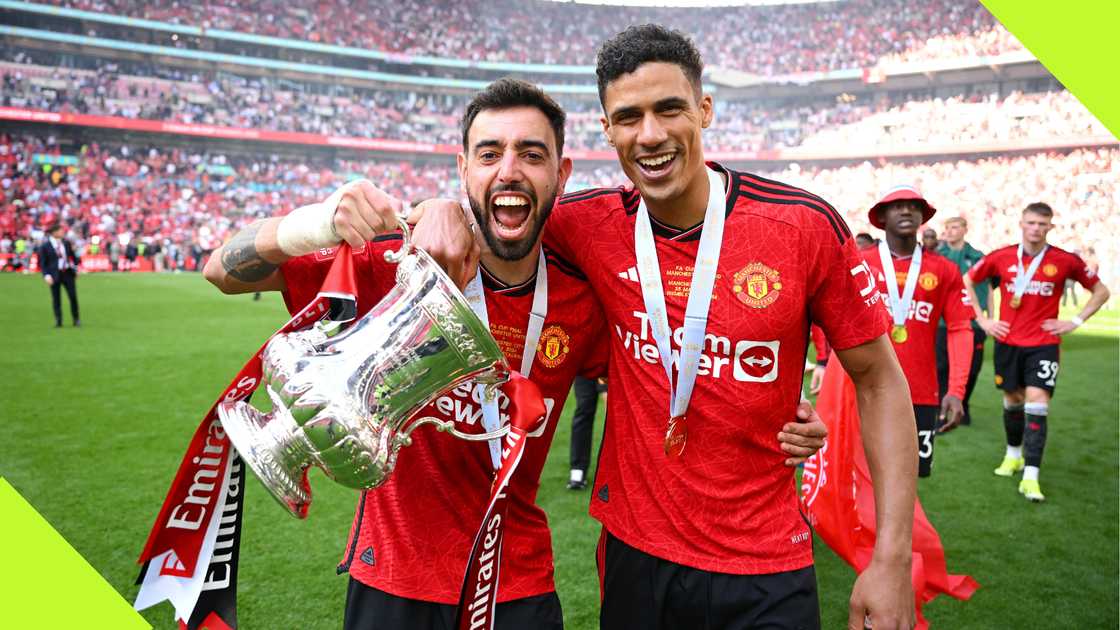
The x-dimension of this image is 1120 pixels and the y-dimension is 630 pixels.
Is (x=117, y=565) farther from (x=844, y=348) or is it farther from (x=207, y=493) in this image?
(x=844, y=348)

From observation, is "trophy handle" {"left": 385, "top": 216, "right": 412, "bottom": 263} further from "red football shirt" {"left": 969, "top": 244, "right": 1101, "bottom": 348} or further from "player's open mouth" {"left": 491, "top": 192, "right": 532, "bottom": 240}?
"red football shirt" {"left": 969, "top": 244, "right": 1101, "bottom": 348}

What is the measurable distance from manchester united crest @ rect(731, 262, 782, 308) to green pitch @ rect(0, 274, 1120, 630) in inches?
43.9

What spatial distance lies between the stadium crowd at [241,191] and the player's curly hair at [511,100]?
29032mm

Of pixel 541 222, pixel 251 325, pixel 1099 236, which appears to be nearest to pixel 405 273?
pixel 541 222

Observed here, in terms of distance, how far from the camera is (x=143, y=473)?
19.9ft

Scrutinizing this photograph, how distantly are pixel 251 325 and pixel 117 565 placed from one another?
11902mm

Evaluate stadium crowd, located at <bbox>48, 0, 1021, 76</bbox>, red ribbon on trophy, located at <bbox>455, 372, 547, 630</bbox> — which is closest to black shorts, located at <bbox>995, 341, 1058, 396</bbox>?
red ribbon on trophy, located at <bbox>455, 372, 547, 630</bbox>

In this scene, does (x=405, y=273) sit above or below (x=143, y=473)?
above

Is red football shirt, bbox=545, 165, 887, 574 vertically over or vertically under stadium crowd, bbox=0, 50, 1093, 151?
under

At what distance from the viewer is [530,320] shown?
2.25 metres

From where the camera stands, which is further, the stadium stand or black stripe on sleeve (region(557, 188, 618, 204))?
the stadium stand

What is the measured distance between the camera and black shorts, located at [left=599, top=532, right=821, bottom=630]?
209cm

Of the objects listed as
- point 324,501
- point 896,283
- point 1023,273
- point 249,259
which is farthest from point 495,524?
point 1023,273

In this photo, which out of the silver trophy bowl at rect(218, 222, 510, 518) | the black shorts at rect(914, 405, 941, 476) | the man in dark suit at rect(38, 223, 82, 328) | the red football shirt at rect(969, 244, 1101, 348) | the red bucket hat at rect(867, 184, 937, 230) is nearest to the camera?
the silver trophy bowl at rect(218, 222, 510, 518)
